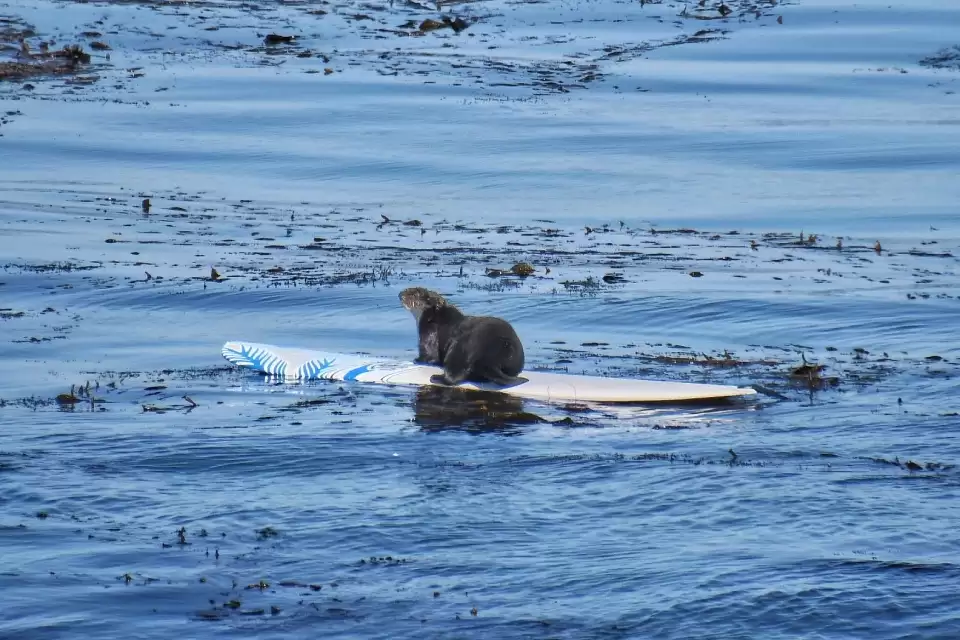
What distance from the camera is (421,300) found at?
38.1 ft

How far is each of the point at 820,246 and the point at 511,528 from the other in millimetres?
10746

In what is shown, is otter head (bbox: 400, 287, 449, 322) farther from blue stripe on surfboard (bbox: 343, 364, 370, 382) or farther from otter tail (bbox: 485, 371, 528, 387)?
otter tail (bbox: 485, 371, 528, 387)

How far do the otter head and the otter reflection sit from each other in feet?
2.35

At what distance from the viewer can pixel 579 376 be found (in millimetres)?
11016

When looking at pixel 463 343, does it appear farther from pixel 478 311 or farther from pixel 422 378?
pixel 478 311

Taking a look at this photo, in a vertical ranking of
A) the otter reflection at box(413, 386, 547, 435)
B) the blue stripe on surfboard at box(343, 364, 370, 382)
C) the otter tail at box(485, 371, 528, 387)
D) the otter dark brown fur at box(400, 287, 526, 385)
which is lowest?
the otter reflection at box(413, 386, 547, 435)

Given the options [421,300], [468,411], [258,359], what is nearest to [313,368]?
[258,359]

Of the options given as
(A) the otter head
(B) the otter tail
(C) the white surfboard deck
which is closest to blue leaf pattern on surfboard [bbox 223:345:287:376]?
(C) the white surfboard deck

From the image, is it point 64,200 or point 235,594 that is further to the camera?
point 64,200

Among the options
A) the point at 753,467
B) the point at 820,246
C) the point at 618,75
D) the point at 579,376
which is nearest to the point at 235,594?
the point at 753,467

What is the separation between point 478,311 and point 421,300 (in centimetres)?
239

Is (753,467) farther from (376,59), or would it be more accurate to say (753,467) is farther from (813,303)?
(376,59)

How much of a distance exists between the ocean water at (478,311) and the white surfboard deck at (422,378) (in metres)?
0.18

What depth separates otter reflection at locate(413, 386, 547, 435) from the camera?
10031 millimetres
